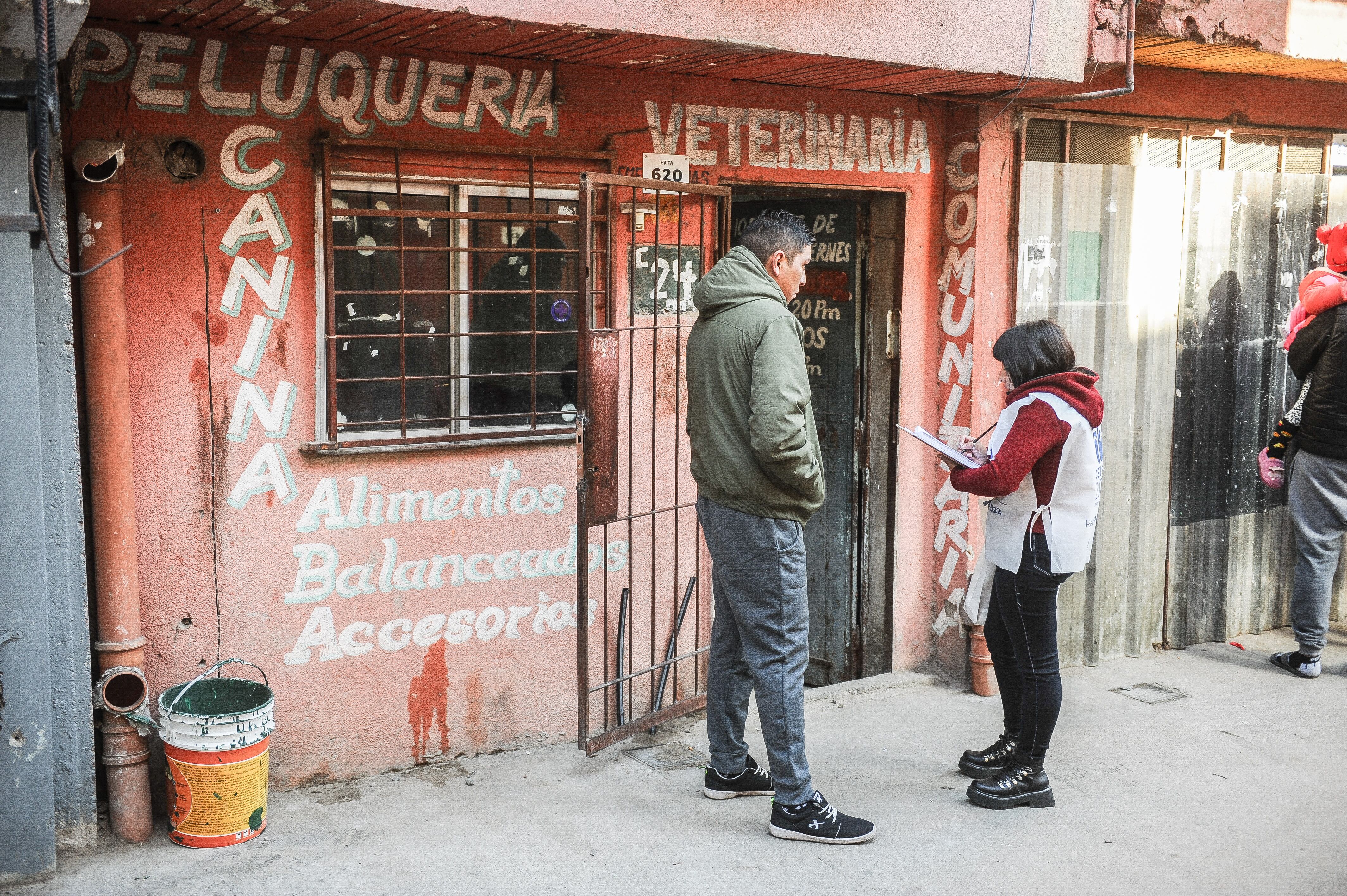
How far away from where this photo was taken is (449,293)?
4.72 metres

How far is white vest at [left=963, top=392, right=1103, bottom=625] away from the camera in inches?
171

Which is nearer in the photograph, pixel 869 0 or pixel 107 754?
pixel 107 754

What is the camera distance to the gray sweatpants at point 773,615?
4145 mm

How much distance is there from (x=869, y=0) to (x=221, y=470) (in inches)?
124

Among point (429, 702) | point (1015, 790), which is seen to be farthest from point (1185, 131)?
point (429, 702)

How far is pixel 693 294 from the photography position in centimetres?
433

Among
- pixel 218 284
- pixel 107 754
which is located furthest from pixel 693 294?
pixel 107 754

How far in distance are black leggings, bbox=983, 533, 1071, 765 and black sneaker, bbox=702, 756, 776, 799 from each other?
1.00 meters

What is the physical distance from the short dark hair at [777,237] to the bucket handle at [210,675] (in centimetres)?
242

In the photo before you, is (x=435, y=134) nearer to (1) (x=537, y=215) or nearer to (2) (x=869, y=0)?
(1) (x=537, y=215)

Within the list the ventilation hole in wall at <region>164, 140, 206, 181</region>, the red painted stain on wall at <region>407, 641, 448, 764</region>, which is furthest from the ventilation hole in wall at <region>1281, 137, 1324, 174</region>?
the ventilation hole in wall at <region>164, 140, 206, 181</region>

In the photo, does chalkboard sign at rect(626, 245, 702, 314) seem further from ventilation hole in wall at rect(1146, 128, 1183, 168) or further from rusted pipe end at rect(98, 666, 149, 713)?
ventilation hole in wall at rect(1146, 128, 1183, 168)

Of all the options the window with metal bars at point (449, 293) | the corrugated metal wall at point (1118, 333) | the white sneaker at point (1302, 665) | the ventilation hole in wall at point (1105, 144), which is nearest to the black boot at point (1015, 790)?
the corrugated metal wall at point (1118, 333)

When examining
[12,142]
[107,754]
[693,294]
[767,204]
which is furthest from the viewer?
[767,204]
